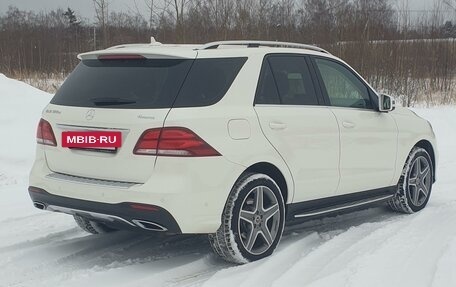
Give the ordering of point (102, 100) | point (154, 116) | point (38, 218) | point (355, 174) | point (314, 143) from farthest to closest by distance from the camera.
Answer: point (38, 218)
point (355, 174)
point (314, 143)
point (102, 100)
point (154, 116)

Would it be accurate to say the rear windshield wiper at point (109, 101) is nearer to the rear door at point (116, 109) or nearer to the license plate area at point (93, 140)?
the rear door at point (116, 109)

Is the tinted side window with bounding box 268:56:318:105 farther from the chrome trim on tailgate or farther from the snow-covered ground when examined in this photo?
the chrome trim on tailgate

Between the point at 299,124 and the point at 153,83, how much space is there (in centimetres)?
126

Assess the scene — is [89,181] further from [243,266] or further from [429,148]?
[429,148]

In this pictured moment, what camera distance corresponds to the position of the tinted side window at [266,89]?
14.9ft

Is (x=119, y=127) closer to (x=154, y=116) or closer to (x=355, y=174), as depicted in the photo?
(x=154, y=116)

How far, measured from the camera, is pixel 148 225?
3.99 meters

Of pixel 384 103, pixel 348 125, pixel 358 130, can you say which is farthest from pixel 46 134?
pixel 384 103

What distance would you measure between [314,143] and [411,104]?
540 inches

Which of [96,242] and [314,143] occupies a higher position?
[314,143]

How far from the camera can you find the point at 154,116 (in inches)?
156

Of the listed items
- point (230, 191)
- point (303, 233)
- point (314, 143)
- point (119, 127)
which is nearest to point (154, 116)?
point (119, 127)

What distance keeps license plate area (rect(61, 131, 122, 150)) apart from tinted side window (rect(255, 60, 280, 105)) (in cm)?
114

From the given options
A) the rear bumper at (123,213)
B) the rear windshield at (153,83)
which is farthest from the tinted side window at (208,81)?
the rear bumper at (123,213)
